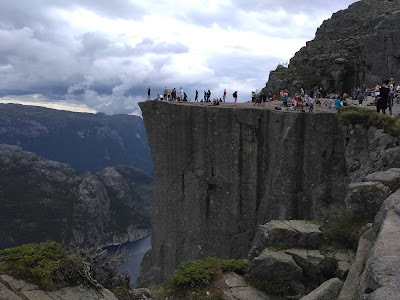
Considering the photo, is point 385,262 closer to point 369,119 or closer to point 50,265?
point 50,265

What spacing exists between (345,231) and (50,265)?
1189 centimetres

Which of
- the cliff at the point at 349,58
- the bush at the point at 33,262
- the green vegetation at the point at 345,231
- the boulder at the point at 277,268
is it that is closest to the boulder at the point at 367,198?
→ the green vegetation at the point at 345,231

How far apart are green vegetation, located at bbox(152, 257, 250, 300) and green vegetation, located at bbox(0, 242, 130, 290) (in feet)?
10.4

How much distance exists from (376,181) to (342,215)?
91.9 inches

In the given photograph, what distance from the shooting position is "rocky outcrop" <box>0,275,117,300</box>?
1014cm

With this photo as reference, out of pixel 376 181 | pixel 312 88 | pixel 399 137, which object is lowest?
pixel 376 181

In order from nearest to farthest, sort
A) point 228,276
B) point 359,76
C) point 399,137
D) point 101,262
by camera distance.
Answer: point 101,262
point 228,276
point 399,137
point 359,76

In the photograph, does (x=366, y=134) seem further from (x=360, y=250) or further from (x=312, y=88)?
(x=312, y=88)

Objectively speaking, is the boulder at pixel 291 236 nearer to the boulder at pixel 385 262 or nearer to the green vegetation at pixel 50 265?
the boulder at pixel 385 262

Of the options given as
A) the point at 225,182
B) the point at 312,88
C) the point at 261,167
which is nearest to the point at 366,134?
the point at 261,167

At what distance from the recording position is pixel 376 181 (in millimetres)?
13852

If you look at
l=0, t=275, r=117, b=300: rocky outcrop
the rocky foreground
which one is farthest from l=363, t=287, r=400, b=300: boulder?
the rocky foreground

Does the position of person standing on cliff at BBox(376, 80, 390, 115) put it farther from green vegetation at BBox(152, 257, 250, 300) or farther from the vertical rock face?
green vegetation at BBox(152, 257, 250, 300)

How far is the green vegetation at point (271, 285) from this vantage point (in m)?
13.6
